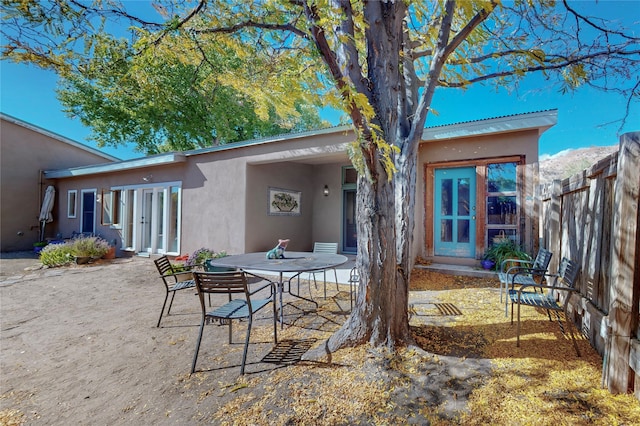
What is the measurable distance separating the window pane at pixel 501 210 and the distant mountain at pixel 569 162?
1338cm

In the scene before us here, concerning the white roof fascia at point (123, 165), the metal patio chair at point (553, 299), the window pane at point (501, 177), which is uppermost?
the white roof fascia at point (123, 165)

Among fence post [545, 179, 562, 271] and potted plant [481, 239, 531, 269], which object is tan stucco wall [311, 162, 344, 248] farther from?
fence post [545, 179, 562, 271]

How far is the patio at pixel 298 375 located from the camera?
1811mm

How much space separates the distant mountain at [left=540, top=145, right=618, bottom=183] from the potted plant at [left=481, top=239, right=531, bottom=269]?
1368cm

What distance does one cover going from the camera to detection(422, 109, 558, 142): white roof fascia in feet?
15.8

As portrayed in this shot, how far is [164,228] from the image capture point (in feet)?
27.3

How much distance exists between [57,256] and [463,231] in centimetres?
1030

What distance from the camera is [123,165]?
8812 mm

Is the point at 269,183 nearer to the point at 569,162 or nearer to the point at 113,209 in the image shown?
the point at 113,209

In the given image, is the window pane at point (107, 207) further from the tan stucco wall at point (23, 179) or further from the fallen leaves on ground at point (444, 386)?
the fallen leaves on ground at point (444, 386)

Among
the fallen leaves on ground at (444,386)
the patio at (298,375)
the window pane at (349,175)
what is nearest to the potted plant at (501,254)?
the patio at (298,375)

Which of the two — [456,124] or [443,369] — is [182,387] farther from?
[456,124]

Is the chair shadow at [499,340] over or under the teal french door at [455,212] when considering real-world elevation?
under

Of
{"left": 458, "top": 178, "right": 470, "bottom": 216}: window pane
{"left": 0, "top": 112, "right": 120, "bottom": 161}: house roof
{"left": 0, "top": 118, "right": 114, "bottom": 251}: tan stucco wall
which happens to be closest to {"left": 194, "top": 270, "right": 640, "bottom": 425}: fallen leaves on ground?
{"left": 458, "top": 178, "right": 470, "bottom": 216}: window pane
